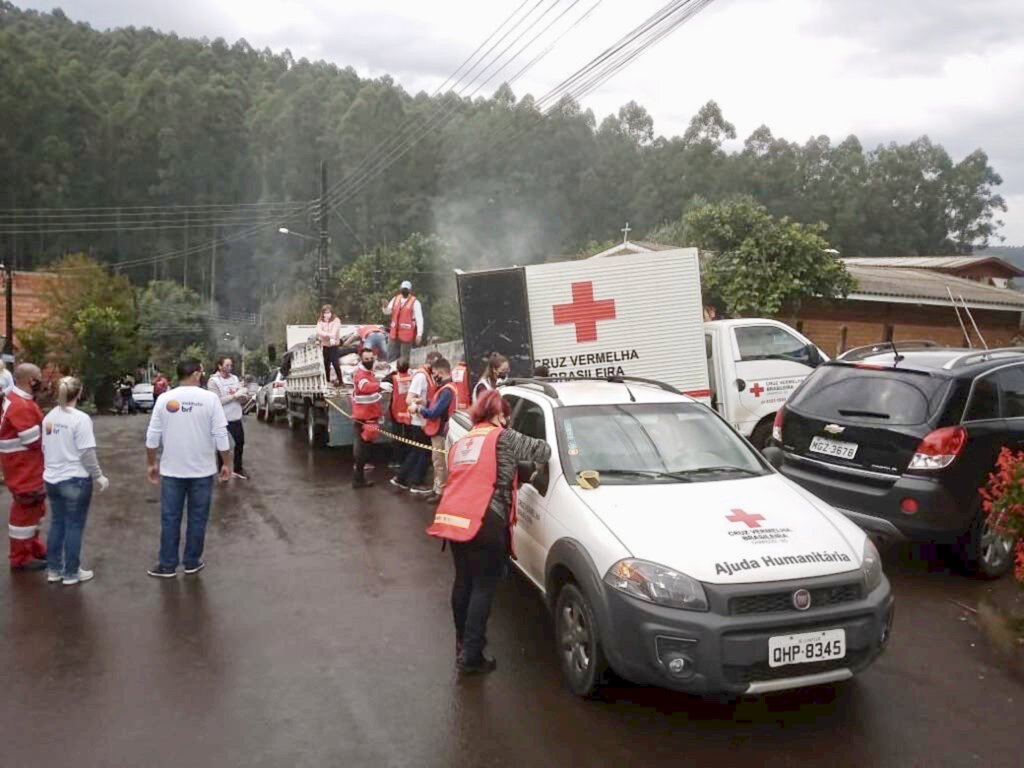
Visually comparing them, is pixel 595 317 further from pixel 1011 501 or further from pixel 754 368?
pixel 1011 501

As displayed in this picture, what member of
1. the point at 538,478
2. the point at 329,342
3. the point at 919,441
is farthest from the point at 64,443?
the point at 329,342

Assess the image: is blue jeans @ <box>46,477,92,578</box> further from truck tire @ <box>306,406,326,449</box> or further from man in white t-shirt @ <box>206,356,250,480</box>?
truck tire @ <box>306,406,326,449</box>

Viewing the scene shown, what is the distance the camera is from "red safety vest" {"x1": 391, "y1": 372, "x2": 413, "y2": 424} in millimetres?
10680

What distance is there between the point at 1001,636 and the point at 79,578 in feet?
22.1

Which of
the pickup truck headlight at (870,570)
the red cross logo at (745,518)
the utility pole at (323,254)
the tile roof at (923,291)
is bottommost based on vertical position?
the pickup truck headlight at (870,570)

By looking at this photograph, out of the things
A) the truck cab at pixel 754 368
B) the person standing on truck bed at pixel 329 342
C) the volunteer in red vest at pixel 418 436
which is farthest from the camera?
the person standing on truck bed at pixel 329 342

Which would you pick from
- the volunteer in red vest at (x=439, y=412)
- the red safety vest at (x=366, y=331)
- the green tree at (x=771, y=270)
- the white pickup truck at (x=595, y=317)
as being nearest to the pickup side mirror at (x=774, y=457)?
the white pickup truck at (x=595, y=317)

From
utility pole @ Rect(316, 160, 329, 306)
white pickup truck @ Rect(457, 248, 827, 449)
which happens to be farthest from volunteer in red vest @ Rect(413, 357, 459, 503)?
utility pole @ Rect(316, 160, 329, 306)

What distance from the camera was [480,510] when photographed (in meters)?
4.73

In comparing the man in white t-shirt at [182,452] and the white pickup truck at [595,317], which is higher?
the white pickup truck at [595,317]

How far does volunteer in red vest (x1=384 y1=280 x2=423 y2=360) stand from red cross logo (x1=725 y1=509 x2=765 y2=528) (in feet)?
30.1

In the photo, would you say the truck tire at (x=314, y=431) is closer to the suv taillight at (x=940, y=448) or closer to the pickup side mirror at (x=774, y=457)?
the pickup side mirror at (x=774, y=457)

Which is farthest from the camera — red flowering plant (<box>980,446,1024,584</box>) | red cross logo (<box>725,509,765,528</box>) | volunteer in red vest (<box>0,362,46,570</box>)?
volunteer in red vest (<box>0,362,46,570</box>)

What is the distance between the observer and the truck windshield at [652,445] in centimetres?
527
